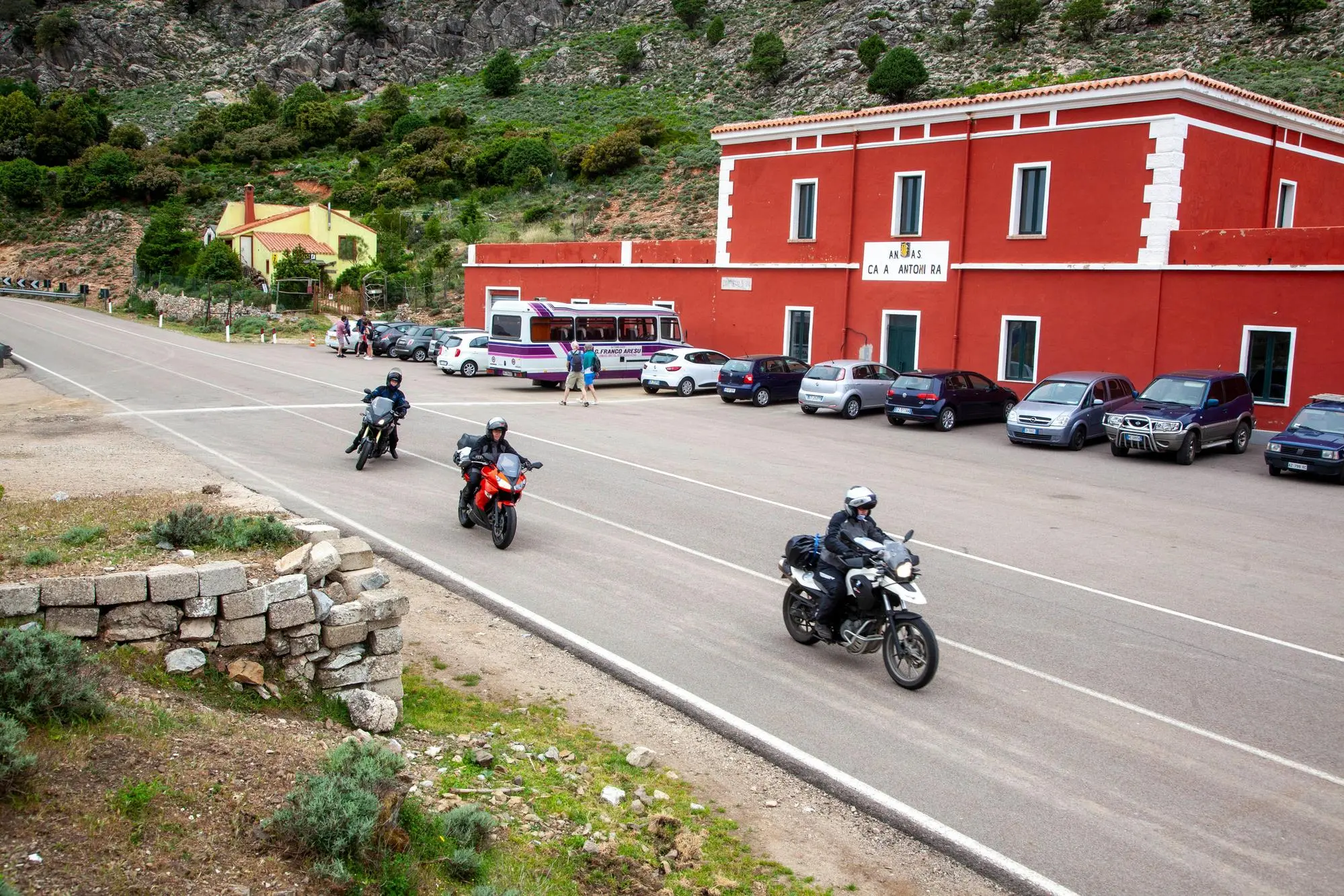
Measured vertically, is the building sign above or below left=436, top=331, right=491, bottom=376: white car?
above

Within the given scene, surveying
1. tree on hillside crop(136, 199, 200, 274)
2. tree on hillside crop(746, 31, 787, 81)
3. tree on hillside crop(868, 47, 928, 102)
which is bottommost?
tree on hillside crop(136, 199, 200, 274)

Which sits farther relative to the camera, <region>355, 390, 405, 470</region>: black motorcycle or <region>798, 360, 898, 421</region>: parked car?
<region>798, 360, 898, 421</region>: parked car

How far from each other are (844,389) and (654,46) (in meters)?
79.0

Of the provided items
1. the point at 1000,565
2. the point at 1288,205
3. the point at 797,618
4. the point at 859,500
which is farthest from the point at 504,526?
the point at 1288,205

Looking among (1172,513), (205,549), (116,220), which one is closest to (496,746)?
(205,549)

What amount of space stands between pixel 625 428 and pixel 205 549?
16221 millimetres

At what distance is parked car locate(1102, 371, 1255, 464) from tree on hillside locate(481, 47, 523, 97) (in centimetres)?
8596

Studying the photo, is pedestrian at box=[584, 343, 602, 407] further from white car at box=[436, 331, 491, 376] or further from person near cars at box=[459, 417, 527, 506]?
person near cars at box=[459, 417, 527, 506]

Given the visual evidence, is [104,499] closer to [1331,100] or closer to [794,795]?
[794,795]

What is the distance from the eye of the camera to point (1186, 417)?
21703mm

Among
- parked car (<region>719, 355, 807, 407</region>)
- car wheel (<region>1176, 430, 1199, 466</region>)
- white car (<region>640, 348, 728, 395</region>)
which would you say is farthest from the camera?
white car (<region>640, 348, 728, 395</region>)

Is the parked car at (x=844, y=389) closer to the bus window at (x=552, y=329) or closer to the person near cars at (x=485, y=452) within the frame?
the bus window at (x=552, y=329)

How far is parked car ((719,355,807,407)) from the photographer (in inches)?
1187

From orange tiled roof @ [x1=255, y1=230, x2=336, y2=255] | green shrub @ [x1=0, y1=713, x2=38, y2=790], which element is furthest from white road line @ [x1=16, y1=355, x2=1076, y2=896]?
orange tiled roof @ [x1=255, y1=230, x2=336, y2=255]
